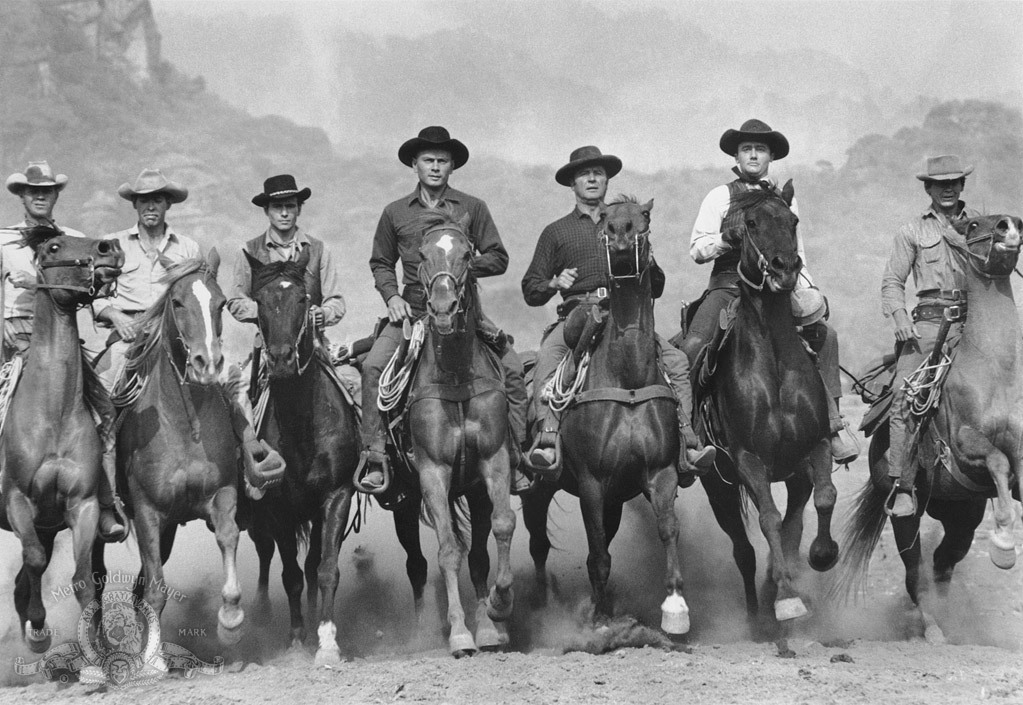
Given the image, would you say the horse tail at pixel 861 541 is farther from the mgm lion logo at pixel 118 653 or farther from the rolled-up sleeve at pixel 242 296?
the rolled-up sleeve at pixel 242 296

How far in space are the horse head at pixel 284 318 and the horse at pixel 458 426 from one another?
0.82 metres

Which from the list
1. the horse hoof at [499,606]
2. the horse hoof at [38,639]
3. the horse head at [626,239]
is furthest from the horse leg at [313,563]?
the horse head at [626,239]

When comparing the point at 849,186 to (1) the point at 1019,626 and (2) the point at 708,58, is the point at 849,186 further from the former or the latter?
(1) the point at 1019,626

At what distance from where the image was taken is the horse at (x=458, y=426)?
7.59 meters

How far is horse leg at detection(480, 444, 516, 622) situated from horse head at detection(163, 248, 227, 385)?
1.94 m

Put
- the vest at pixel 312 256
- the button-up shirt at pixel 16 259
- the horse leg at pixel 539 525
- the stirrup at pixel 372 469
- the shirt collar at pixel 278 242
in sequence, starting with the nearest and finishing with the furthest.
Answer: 1. the stirrup at pixel 372 469
2. the button-up shirt at pixel 16 259
3. the vest at pixel 312 256
4. the shirt collar at pixel 278 242
5. the horse leg at pixel 539 525

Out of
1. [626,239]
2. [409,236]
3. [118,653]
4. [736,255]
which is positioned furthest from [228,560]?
[736,255]

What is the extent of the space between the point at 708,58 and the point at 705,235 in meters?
33.1

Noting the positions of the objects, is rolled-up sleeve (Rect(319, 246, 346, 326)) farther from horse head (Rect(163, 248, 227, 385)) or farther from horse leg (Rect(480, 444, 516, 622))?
horse leg (Rect(480, 444, 516, 622))

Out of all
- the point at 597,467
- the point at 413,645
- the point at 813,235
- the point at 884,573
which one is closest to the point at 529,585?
the point at 413,645

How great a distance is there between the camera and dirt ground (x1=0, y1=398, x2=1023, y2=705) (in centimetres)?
671

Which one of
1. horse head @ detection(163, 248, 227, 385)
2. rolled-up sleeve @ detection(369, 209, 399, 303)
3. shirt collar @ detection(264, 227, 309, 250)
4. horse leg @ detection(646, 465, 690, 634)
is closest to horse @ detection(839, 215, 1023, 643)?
horse leg @ detection(646, 465, 690, 634)

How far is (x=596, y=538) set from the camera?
26.2 ft

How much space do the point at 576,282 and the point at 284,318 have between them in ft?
7.98
